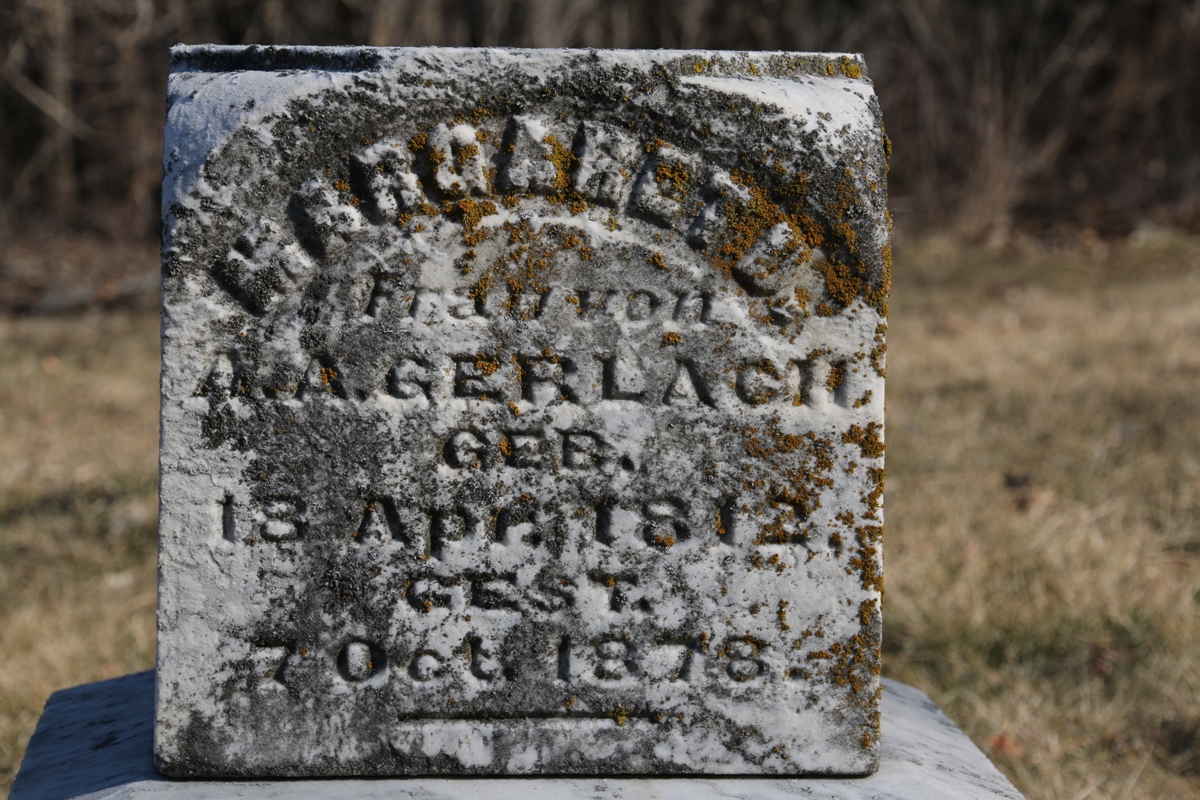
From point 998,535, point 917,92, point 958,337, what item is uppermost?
point 917,92

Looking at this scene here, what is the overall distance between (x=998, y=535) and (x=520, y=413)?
217 centimetres

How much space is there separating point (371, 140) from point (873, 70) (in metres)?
8.89

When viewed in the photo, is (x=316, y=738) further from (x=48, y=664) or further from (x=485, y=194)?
(x=48, y=664)

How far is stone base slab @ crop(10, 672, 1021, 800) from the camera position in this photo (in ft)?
5.31

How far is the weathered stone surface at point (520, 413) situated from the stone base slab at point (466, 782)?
0.03m

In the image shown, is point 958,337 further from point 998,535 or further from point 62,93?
point 62,93

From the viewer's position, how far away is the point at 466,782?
1656mm

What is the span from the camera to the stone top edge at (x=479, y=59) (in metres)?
1.54

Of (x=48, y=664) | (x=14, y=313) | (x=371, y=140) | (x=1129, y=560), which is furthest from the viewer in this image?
(x=14, y=313)

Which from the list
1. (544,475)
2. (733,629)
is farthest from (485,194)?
(733,629)

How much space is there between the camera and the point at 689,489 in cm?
166

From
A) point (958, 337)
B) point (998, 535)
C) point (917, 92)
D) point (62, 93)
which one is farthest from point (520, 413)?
point (917, 92)

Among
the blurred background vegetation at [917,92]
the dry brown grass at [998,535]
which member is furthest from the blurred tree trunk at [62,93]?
the dry brown grass at [998,535]

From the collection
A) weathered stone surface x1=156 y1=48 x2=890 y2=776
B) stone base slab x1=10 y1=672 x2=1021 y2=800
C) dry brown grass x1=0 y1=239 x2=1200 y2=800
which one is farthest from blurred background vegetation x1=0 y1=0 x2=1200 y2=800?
weathered stone surface x1=156 y1=48 x2=890 y2=776
